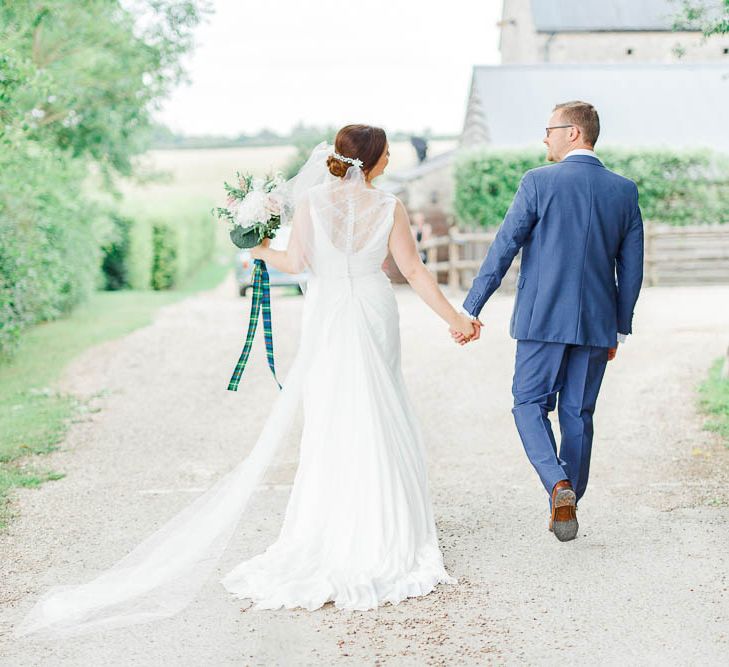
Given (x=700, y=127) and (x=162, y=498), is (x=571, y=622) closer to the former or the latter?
(x=162, y=498)

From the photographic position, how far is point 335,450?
189 inches

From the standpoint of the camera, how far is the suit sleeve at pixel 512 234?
5.04 m

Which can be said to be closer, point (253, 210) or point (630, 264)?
point (253, 210)

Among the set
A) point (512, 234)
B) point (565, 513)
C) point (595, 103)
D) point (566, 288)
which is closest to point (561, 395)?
point (566, 288)

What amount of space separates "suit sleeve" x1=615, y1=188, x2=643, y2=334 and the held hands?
76cm

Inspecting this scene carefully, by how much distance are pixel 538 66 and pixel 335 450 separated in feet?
83.0

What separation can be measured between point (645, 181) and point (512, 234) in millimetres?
18866

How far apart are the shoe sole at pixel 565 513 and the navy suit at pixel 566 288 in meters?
0.09

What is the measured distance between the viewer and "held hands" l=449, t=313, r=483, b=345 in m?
5.14

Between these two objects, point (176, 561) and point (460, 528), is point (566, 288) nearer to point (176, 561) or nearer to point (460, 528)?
point (460, 528)

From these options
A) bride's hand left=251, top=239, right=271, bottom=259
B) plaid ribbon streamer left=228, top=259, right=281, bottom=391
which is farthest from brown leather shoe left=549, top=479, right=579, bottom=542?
bride's hand left=251, top=239, right=271, bottom=259

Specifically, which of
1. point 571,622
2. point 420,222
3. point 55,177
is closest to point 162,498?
point 571,622

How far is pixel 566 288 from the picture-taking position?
16.7ft

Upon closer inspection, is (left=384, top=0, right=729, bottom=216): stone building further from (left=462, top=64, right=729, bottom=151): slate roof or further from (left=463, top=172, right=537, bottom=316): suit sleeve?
(left=463, top=172, right=537, bottom=316): suit sleeve
